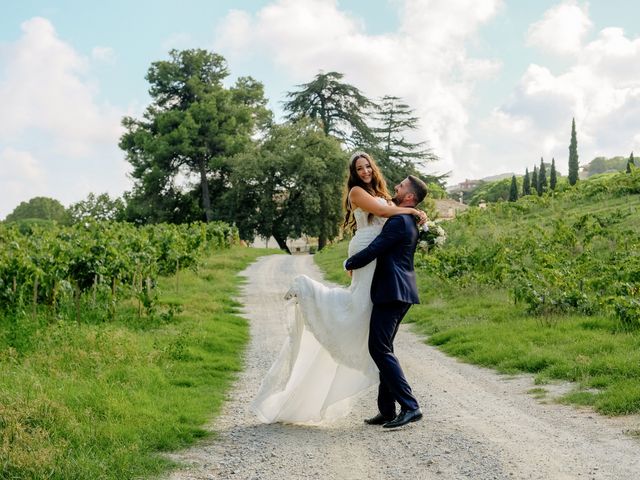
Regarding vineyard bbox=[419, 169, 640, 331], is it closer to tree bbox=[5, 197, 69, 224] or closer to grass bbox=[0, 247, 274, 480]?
grass bbox=[0, 247, 274, 480]

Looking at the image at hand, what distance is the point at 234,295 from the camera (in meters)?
18.6

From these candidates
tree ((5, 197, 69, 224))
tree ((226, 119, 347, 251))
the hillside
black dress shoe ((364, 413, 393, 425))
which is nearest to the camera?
black dress shoe ((364, 413, 393, 425))

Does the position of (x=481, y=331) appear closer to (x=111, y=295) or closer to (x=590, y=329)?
(x=590, y=329)

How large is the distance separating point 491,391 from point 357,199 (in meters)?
3.03

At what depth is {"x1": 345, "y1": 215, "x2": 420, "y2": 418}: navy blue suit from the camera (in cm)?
587

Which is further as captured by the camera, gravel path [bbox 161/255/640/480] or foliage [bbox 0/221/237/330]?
foliage [bbox 0/221/237/330]

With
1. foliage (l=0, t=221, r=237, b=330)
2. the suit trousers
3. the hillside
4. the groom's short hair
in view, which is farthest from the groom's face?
foliage (l=0, t=221, r=237, b=330)

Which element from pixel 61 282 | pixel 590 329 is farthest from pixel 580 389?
pixel 61 282

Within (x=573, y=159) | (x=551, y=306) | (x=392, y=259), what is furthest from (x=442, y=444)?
(x=573, y=159)

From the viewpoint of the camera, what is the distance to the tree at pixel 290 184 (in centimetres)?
4519

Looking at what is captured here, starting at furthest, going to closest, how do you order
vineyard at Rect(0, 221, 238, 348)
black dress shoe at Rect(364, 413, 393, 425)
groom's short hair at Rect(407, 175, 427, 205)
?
vineyard at Rect(0, 221, 238, 348), black dress shoe at Rect(364, 413, 393, 425), groom's short hair at Rect(407, 175, 427, 205)

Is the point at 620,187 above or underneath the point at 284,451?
above

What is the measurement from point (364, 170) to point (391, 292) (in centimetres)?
108

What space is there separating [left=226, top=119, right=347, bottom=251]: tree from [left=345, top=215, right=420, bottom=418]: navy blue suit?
1526 inches
